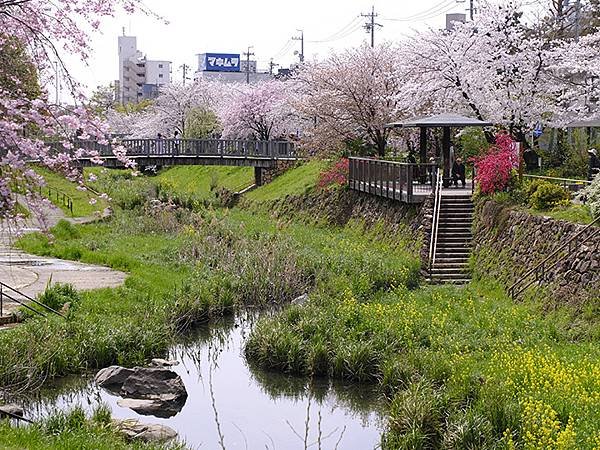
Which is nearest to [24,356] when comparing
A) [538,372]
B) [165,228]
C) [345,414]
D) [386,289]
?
[345,414]

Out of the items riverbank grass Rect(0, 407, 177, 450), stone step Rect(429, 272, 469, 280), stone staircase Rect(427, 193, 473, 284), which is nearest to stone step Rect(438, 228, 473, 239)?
stone staircase Rect(427, 193, 473, 284)

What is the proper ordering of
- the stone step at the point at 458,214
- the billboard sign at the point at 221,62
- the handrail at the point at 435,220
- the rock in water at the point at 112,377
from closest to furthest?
the rock in water at the point at 112,377 → the handrail at the point at 435,220 → the stone step at the point at 458,214 → the billboard sign at the point at 221,62

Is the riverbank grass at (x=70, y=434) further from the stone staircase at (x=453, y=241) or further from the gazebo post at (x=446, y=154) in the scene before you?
the gazebo post at (x=446, y=154)

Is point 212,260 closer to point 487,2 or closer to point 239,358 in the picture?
point 239,358

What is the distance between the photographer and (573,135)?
3281 centimetres

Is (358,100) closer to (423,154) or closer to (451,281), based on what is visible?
(423,154)

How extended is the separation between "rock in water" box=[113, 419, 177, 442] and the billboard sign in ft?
378

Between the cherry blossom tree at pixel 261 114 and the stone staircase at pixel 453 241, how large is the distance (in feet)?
95.1

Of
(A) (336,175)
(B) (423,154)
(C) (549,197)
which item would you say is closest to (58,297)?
(C) (549,197)

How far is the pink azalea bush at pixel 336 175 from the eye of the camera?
1419 inches

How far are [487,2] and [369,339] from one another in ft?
64.3

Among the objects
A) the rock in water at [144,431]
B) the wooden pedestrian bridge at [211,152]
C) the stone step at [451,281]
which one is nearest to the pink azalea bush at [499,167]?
the stone step at [451,281]

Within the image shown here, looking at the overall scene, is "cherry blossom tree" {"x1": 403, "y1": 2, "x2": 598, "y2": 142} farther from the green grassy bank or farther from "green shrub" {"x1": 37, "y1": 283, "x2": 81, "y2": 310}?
"green shrub" {"x1": 37, "y1": 283, "x2": 81, "y2": 310}

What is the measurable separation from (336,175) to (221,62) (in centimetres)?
9534
